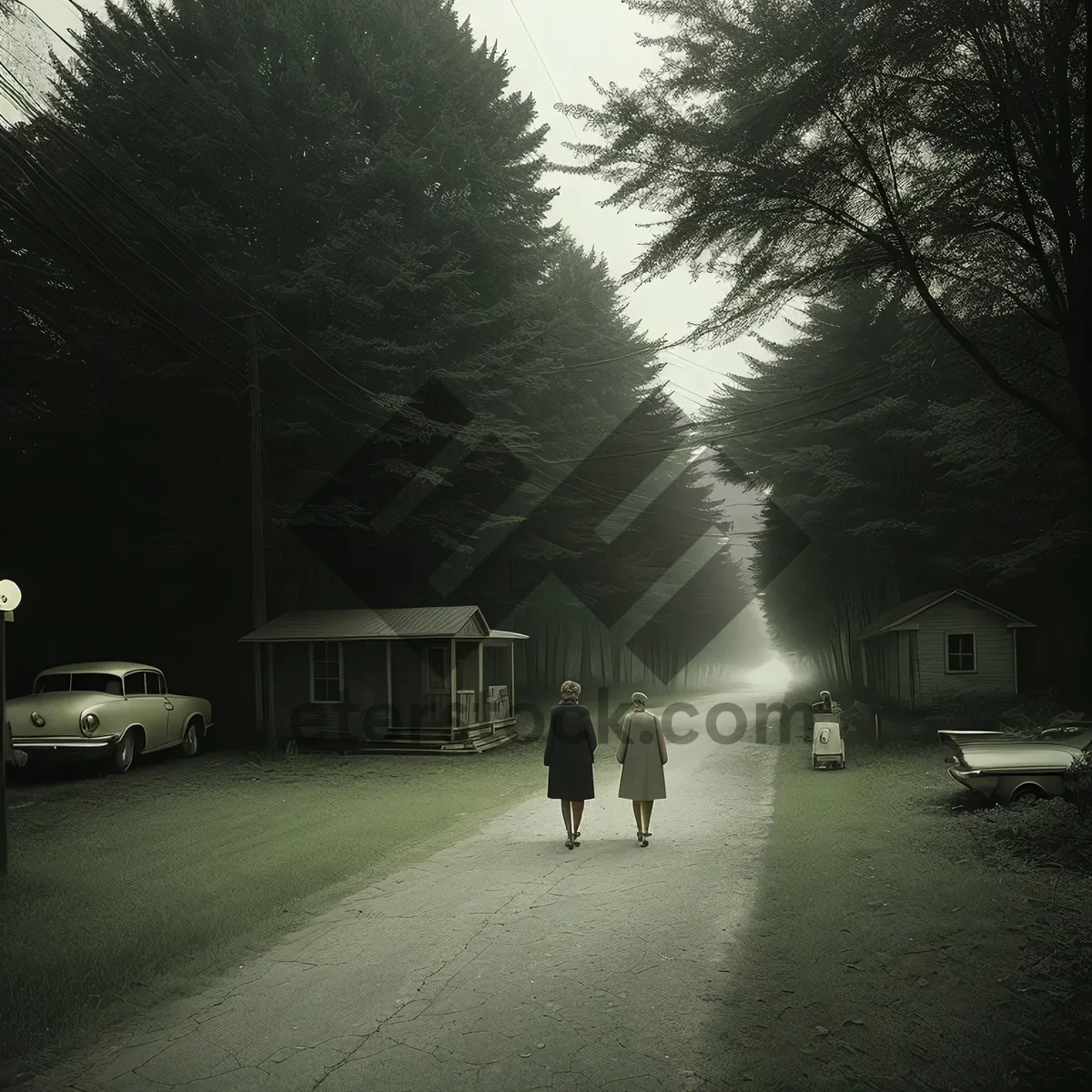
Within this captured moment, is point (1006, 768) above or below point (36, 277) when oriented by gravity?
below

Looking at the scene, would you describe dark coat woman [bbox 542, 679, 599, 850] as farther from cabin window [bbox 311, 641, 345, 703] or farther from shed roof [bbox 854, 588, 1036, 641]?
shed roof [bbox 854, 588, 1036, 641]

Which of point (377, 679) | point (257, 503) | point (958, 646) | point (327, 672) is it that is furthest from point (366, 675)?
point (958, 646)

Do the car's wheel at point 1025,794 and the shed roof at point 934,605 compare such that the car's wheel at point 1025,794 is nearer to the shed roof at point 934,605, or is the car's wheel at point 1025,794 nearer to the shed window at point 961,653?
the shed roof at point 934,605

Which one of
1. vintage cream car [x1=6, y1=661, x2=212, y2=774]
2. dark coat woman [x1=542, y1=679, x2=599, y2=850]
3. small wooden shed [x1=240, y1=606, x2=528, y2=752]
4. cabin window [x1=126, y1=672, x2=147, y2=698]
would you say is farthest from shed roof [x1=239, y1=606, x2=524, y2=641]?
dark coat woman [x1=542, y1=679, x2=599, y2=850]

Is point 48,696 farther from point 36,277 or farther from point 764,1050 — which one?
point 764,1050

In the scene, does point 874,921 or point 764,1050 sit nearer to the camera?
point 764,1050

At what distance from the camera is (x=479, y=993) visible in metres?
5.64

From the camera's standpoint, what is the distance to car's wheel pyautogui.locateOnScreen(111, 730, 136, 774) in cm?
1669

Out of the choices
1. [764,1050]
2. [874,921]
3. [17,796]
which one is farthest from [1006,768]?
[17,796]

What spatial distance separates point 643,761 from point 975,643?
1856 centimetres

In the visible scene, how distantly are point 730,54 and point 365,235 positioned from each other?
61.0 ft

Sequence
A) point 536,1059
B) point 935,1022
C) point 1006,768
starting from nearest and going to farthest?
point 536,1059 < point 935,1022 < point 1006,768

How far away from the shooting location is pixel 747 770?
16875mm

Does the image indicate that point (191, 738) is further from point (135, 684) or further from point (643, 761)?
point (643, 761)
